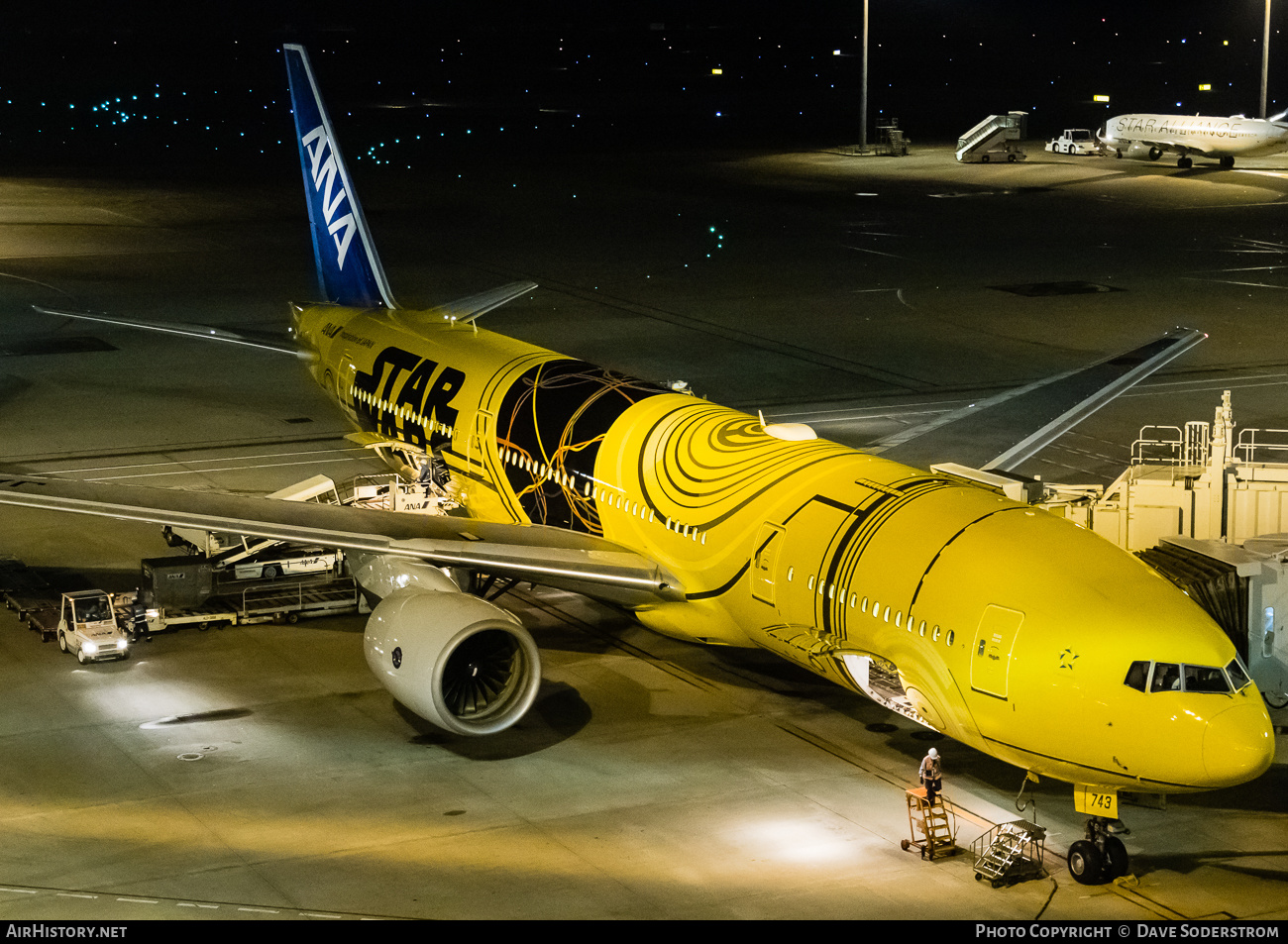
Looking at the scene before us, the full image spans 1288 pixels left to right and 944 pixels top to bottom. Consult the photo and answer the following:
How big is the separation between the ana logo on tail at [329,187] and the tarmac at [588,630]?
4680mm

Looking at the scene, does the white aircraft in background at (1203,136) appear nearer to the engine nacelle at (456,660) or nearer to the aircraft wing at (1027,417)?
the aircraft wing at (1027,417)

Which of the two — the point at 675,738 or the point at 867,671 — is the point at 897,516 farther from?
the point at 675,738

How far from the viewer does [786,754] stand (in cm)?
1847

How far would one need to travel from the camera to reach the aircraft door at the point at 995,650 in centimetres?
1525

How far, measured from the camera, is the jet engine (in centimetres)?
1797

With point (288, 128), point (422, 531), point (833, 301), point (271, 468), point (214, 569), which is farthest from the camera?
point (288, 128)

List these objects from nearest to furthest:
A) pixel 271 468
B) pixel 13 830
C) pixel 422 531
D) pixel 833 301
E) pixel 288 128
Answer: pixel 13 830
pixel 422 531
pixel 271 468
pixel 833 301
pixel 288 128

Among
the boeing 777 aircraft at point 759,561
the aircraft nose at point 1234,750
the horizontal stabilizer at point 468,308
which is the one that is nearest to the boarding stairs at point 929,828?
the boeing 777 aircraft at point 759,561

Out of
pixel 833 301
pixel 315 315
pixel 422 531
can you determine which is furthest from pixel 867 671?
pixel 833 301

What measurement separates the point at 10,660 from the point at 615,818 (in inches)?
366

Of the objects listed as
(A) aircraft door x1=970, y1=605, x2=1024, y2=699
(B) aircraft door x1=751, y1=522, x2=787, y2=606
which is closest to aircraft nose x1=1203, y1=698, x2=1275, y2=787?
(A) aircraft door x1=970, y1=605, x2=1024, y2=699

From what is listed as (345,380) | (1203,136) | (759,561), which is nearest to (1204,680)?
(759,561)

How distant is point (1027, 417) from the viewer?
26.5 meters

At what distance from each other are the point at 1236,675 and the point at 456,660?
334 inches
